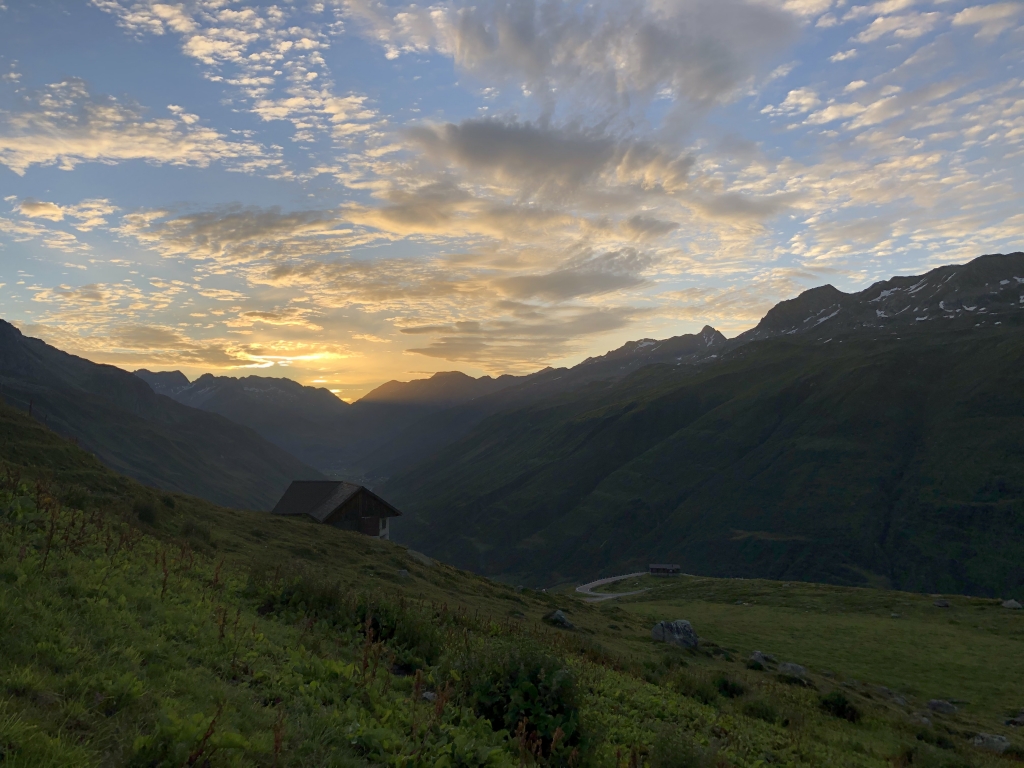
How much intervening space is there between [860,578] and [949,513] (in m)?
30.3

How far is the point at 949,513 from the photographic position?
144 metres

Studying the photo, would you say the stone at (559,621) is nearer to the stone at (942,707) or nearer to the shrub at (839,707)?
the shrub at (839,707)

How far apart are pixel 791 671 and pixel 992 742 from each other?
26.1 ft

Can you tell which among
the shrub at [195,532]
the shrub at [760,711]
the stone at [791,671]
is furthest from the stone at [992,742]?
the shrub at [195,532]

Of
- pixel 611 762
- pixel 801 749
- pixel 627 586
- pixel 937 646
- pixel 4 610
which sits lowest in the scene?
pixel 627 586

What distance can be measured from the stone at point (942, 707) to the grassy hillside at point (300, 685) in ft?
3.89

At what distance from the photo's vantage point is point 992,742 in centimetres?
2056

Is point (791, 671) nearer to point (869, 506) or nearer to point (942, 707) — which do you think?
point (942, 707)

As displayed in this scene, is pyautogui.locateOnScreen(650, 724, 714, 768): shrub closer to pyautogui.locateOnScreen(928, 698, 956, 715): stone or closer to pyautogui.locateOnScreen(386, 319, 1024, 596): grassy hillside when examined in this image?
pyautogui.locateOnScreen(928, 698, 956, 715): stone

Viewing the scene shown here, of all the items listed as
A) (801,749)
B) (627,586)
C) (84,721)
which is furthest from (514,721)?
(627,586)

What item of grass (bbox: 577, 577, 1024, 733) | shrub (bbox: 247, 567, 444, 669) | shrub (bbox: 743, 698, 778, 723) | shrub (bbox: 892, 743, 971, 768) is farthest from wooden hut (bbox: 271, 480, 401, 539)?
shrub (bbox: 892, 743, 971, 768)

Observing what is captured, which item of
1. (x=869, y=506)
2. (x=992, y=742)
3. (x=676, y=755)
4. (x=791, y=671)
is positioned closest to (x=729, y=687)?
(x=992, y=742)

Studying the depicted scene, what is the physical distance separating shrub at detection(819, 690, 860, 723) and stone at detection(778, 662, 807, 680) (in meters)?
6.23

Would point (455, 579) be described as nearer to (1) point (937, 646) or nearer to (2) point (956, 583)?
(1) point (937, 646)
